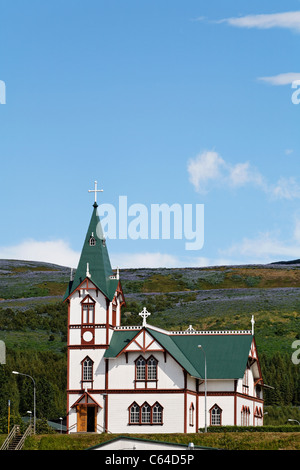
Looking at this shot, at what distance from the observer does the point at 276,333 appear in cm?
15150

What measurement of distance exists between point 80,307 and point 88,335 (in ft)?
8.41

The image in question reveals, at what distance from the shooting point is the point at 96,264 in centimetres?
9100

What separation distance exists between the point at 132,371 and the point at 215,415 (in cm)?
820

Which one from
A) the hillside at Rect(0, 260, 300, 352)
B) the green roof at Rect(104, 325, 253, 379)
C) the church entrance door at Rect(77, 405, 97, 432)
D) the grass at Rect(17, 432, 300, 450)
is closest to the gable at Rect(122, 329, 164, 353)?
the green roof at Rect(104, 325, 253, 379)

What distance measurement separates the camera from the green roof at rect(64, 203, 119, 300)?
3546 inches

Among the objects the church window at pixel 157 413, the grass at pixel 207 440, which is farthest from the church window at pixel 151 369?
the grass at pixel 207 440

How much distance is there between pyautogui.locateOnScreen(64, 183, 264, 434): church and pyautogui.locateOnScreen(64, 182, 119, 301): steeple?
88 millimetres

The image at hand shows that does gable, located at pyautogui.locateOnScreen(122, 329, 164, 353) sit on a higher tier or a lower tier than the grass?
higher

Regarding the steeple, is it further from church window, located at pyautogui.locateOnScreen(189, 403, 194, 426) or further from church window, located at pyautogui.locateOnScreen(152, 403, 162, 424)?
church window, located at pyautogui.locateOnScreen(189, 403, 194, 426)

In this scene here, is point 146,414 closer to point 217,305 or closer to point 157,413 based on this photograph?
point 157,413

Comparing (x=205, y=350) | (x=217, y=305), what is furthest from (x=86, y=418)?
(x=217, y=305)

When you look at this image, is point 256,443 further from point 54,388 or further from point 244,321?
point 244,321
